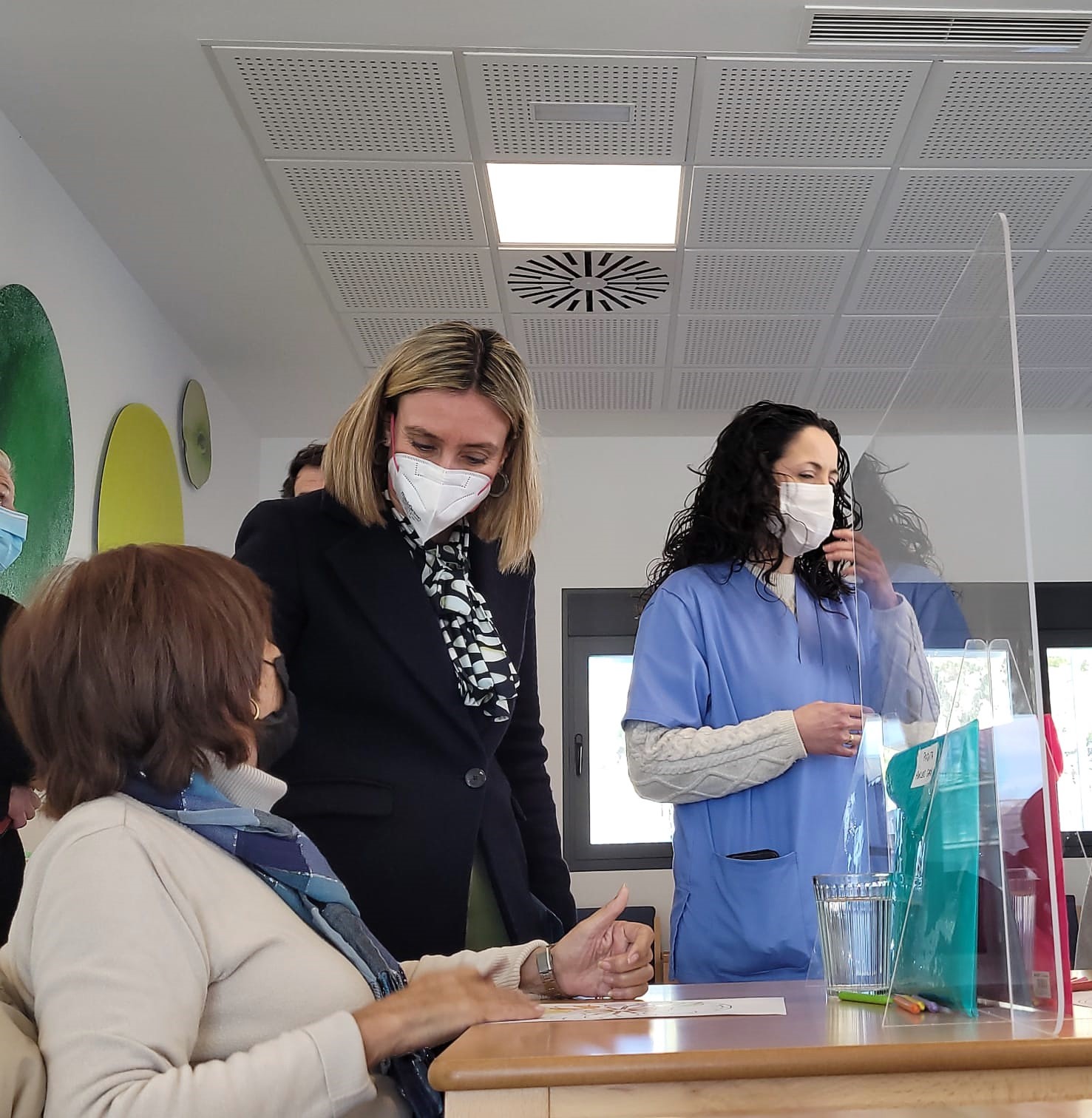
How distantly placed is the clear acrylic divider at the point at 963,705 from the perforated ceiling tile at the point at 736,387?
10.8ft

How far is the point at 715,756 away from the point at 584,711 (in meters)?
3.62

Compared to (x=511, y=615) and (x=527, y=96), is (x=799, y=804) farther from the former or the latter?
(x=527, y=96)

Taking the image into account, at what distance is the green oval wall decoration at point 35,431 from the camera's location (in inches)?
111

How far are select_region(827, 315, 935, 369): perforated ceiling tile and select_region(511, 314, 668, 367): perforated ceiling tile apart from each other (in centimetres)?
61

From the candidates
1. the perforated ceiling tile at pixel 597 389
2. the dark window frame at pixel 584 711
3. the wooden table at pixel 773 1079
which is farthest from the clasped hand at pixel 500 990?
the dark window frame at pixel 584 711

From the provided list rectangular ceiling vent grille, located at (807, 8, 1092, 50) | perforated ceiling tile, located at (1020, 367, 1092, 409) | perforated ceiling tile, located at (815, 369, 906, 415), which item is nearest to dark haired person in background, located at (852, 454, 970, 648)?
rectangular ceiling vent grille, located at (807, 8, 1092, 50)

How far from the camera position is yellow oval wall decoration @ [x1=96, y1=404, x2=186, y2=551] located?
353 centimetres

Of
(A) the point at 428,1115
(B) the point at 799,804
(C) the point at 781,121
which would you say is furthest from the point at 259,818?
(C) the point at 781,121

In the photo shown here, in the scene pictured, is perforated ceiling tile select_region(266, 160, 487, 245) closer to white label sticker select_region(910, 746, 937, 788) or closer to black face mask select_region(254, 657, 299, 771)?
black face mask select_region(254, 657, 299, 771)

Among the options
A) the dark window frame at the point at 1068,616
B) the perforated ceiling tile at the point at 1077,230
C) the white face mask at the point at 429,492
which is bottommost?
the white face mask at the point at 429,492

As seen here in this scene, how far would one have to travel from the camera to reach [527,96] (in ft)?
9.16

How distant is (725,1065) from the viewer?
728mm

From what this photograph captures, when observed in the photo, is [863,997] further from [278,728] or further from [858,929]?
[278,728]

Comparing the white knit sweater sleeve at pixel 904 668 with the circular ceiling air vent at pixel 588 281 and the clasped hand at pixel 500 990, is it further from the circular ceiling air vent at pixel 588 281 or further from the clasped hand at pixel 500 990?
the circular ceiling air vent at pixel 588 281
